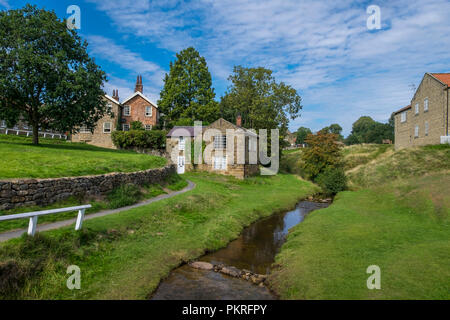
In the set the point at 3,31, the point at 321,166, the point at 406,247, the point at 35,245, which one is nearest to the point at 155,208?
the point at 35,245

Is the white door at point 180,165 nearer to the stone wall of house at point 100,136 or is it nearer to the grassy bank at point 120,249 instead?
the stone wall of house at point 100,136

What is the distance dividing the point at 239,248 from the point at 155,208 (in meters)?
5.23

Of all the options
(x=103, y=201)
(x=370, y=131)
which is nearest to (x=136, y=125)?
(x=103, y=201)

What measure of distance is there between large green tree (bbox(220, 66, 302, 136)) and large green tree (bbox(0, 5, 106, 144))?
28118mm

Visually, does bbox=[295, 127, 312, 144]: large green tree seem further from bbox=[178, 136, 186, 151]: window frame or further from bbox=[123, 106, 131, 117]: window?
bbox=[178, 136, 186, 151]: window frame

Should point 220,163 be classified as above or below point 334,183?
above

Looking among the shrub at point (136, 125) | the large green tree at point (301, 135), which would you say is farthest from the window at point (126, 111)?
the large green tree at point (301, 135)

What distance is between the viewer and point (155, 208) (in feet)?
50.5

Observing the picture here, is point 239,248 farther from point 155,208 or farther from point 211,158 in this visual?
point 211,158

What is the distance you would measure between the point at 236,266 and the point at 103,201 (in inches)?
332

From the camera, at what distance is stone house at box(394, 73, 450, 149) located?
33.6m

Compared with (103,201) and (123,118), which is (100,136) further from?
(103,201)

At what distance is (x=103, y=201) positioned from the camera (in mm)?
15172
